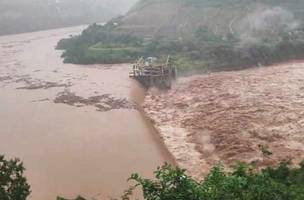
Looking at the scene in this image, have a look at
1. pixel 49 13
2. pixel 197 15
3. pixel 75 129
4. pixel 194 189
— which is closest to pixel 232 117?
pixel 75 129

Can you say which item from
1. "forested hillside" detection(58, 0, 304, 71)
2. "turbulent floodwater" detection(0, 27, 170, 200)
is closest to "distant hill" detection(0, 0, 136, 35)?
"forested hillside" detection(58, 0, 304, 71)

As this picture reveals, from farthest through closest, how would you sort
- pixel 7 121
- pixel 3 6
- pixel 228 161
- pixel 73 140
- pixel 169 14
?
pixel 3 6
pixel 169 14
pixel 7 121
pixel 73 140
pixel 228 161

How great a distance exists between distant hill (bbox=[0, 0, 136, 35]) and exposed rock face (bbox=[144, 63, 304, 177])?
33071mm

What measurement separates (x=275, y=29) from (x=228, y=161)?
880 inches

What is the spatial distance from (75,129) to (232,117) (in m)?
6.34

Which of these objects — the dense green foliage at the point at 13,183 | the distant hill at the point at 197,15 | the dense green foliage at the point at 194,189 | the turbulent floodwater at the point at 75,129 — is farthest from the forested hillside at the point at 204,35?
the dense green foliage at the point at 194,189

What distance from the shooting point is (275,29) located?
36156 millimetres

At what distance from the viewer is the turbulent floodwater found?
1564 cm

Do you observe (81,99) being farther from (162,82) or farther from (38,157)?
(38,157)

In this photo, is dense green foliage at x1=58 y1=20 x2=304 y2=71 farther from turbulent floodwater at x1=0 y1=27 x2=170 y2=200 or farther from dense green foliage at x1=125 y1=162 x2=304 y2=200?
Answer: dense green foliage at x1=125 y1=162 x2=304 y2=200

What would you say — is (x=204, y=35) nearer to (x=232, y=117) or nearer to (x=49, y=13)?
(x=232, y=117)

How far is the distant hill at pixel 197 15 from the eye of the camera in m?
40.2

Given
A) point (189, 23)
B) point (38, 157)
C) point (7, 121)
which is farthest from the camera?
point (189, 23)

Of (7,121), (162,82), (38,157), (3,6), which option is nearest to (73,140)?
(38,157)
